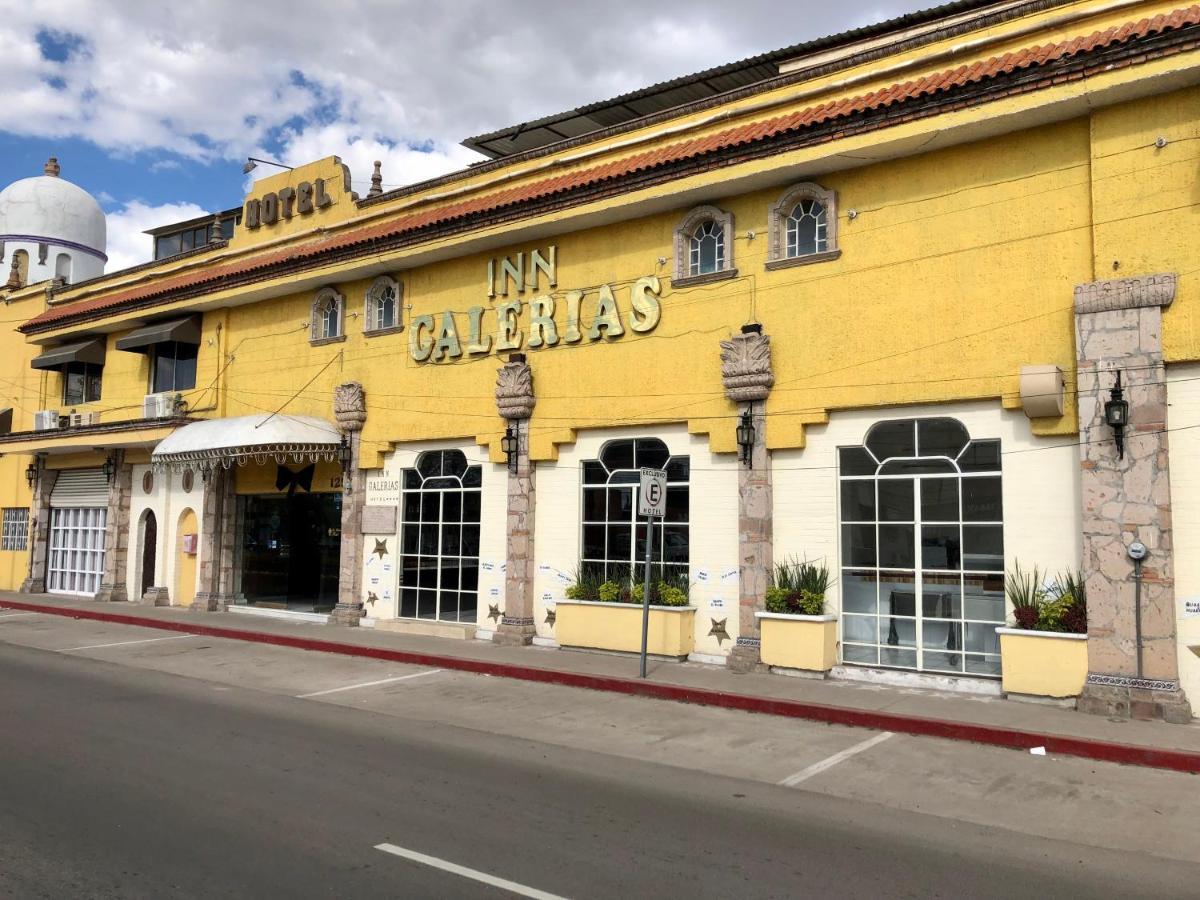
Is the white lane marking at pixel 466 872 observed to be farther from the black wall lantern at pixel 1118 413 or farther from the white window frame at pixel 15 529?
the white window frame at pixel 15 529

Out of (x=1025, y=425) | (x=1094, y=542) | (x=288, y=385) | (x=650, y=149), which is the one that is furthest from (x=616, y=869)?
(x=288, y=385)

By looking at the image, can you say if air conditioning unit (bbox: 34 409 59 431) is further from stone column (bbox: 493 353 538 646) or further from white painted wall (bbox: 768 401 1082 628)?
white painted wall (bbox: 768 401 1082 628)

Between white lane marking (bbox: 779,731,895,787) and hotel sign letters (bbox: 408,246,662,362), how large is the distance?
7.14 metres

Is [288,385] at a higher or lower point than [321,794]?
higher

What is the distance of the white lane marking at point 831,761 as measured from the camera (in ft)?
26.6

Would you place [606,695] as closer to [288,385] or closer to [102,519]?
[288,385]

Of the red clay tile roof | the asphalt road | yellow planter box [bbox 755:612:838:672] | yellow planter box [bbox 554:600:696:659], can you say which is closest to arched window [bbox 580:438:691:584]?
yellow planter box [bbox 554:600:696:659]

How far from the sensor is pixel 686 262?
14297 millimetres

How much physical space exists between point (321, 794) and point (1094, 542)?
8.42 meters

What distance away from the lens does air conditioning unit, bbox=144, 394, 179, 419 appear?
22208 millimetres

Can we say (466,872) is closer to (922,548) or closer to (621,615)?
(922,548)

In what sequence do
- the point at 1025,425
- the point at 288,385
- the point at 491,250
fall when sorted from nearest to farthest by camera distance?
the point at 1025,425, the point at 491,250, the point at 288,385

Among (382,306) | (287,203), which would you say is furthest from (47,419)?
(382,306)

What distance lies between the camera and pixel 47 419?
2573cm
